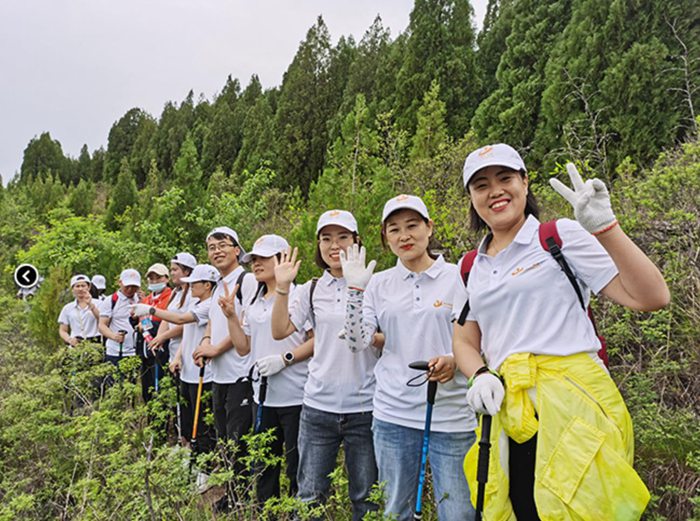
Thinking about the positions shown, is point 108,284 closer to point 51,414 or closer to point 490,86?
point 51,414

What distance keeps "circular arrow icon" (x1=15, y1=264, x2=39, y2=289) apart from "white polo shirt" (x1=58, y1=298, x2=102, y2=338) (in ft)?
19.1

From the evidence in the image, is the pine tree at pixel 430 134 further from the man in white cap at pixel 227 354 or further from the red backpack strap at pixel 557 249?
the red backpack strap at pixel 557 249

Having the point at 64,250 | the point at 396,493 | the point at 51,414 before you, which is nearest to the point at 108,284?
the point at 64,250

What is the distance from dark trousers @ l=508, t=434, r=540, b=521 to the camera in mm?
1745

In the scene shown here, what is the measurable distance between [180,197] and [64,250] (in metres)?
5.57

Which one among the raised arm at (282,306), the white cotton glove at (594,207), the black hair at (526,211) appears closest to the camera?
the white cotton glove at (594,207)

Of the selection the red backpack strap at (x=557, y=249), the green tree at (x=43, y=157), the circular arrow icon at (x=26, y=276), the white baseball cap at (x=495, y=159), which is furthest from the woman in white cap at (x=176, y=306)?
the green tree at (x=43, y=157)

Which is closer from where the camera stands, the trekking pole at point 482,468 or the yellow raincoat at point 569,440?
the yellow raincoat at point 569,440

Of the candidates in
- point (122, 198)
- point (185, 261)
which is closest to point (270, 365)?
point (185, 261)

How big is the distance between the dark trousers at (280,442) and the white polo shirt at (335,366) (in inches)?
16.9

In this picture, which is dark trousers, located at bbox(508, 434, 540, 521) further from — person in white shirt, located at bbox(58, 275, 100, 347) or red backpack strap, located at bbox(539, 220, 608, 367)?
person in white shirt, located at bbox(58, 275, 100, 347)

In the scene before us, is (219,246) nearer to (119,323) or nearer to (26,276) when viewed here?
(119,323)

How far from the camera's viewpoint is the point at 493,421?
1.82m

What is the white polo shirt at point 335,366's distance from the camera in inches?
109
